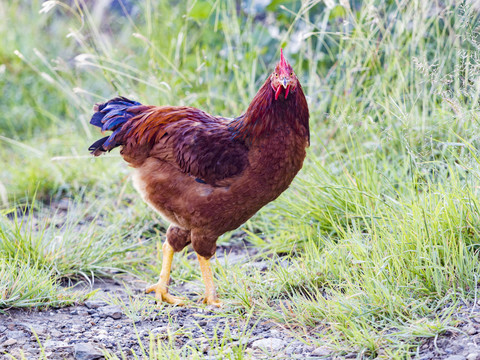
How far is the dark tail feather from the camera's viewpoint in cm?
339

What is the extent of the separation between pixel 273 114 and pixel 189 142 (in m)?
0.53

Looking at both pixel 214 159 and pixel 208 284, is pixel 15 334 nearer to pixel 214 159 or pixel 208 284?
pixel 208 284

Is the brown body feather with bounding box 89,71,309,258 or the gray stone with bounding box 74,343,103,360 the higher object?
the brown body feather with bounding box 89,71,309,258

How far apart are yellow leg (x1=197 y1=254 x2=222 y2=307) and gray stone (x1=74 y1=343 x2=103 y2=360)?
81 centimetres

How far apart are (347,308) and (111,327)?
129 centimetres

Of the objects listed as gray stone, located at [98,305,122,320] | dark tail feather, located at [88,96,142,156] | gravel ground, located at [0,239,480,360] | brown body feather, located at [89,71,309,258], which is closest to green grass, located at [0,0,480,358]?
gravel ground, located at [0,239,480,360]

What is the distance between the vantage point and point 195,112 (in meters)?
3.37

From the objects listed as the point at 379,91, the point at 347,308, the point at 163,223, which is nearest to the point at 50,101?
the point at 163,223

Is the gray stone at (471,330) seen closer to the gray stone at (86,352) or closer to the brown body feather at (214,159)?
the brown body feather at (214,159)

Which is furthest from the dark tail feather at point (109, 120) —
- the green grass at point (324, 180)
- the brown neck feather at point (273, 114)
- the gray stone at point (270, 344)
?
the gray stone at point (270, 344)

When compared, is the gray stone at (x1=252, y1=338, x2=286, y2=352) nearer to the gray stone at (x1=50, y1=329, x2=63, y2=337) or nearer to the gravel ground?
the gravel ground

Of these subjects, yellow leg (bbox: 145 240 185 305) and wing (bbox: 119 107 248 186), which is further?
yellow leg (bbox: 145 240 185 305)

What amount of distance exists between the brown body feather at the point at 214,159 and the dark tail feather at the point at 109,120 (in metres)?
0.05

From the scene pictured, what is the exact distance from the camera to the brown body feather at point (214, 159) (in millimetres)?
2980
